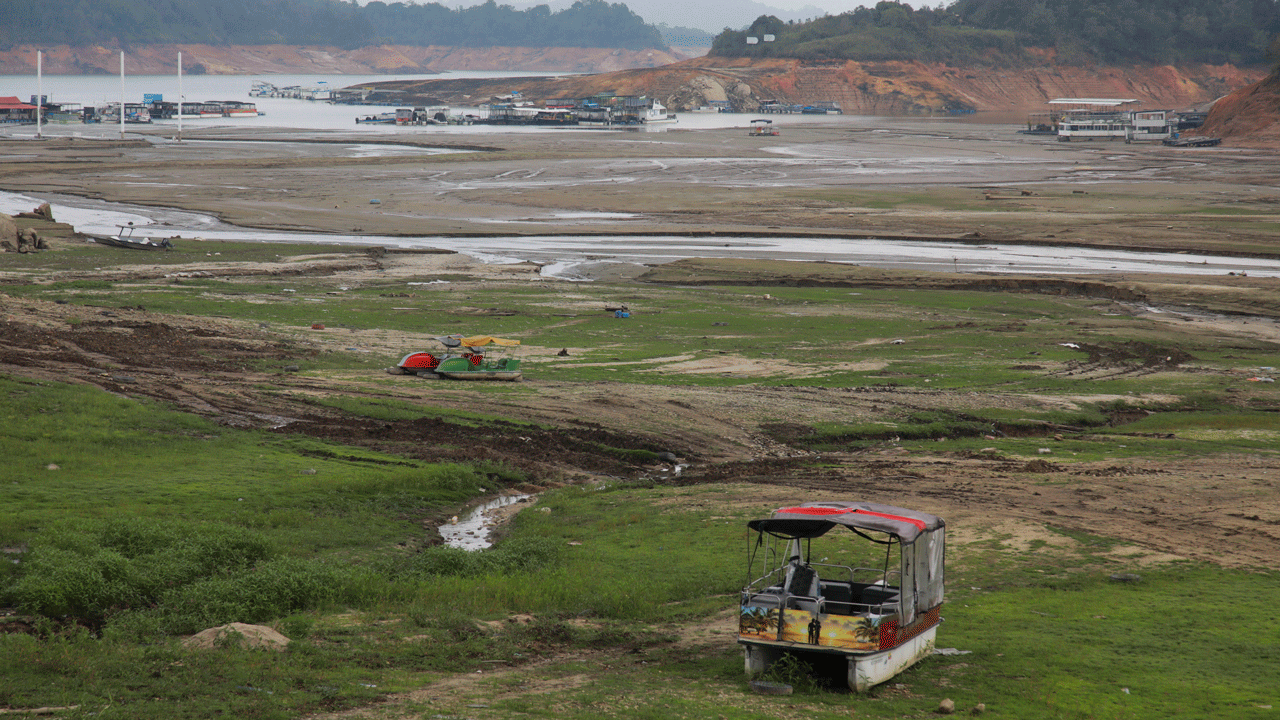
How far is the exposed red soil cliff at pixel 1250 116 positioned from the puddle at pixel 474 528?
157001mm

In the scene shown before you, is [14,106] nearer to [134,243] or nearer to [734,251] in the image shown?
[134,243]

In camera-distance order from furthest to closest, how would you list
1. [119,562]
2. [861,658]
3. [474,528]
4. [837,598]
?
[474,528], [119,562], [837,598], [861,658]

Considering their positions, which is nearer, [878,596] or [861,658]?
[861,658]

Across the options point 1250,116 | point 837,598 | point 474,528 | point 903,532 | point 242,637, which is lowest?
point 474,528

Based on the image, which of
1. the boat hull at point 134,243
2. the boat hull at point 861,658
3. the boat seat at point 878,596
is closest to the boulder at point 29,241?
the boat hull at point 134,243

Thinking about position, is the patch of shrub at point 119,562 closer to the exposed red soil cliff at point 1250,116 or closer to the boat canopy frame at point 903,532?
the boat canopy frame at point 903,532

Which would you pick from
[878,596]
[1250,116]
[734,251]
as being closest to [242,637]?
[878,596]

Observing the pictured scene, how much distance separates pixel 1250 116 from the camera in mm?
161750

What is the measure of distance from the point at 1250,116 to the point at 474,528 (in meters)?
174

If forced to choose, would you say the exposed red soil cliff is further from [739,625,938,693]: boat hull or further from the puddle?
[739,625,938,693]: boat hull

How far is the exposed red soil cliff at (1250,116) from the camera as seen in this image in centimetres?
15475

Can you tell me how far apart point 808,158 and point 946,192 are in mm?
40454

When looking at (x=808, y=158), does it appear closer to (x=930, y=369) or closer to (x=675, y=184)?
(x=675, y=184)

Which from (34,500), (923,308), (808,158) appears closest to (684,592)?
(34,500)
